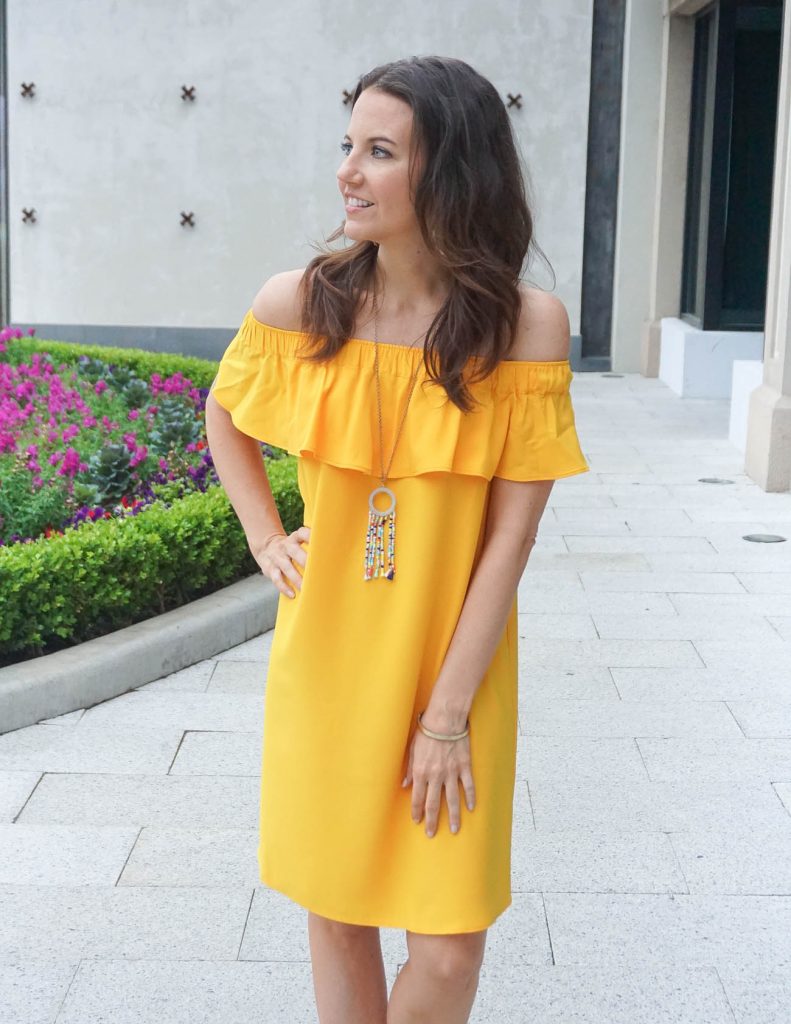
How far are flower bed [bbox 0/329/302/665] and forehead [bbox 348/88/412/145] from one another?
116 inches

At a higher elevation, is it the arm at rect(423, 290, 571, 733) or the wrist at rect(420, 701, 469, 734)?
the arm at rect(423, 290, 571, 733)

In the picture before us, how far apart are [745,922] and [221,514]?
2.89m

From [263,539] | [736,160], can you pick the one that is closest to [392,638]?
[263,539]

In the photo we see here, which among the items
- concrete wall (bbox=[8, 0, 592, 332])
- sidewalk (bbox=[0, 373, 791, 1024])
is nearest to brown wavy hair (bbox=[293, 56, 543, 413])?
sidewalk (bbox=[0, 373, 791, 1024])

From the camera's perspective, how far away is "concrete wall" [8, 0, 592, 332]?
13891 mm

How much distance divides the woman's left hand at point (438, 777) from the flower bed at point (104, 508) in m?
2.84

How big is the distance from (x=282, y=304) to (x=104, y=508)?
4220 millimetres

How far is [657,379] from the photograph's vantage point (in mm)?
13719

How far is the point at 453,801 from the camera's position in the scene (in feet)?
6.42

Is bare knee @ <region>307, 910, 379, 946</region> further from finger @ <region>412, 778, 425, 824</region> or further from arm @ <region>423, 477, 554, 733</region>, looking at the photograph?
arm @ <region>423, 477, 554, 733</region>

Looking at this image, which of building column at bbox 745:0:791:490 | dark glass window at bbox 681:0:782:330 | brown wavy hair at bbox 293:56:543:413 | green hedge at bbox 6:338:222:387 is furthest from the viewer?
dark glass window at bbox 681:0:782:330

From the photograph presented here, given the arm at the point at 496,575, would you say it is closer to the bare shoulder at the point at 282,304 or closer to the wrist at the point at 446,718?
the wrist at the point at 446,718

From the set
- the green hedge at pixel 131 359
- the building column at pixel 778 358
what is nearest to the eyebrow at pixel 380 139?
the building column at pixel 778 358

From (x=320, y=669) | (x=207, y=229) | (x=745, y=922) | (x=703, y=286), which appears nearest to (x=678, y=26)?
(x=703, y=286)
